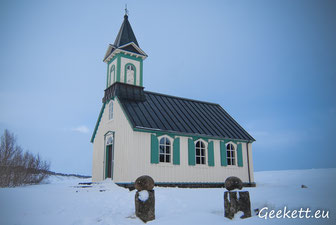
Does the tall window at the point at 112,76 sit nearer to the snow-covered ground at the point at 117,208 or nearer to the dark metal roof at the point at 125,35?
the dark metal roof at the point at 125,35

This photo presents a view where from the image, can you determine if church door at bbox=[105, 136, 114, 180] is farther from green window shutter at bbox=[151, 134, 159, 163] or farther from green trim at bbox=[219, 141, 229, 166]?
green trim at bbox=[219, 141, 229, 166]

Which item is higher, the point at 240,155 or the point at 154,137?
the point at 154,137

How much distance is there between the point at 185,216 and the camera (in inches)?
276

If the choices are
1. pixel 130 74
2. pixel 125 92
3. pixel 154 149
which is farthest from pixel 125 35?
pixel 154 149

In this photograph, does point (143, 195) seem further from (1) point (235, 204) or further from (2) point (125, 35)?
(2) point (125, 35)

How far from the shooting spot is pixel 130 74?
1684 centimetres

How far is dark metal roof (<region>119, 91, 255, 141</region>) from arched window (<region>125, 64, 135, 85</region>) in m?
1.42

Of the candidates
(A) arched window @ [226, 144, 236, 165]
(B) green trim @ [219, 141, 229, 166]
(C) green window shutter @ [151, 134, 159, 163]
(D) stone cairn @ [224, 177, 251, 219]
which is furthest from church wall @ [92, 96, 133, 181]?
(D) stone cairn @ [224, 177, 251, 219]

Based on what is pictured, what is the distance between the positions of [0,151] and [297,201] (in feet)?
49.3

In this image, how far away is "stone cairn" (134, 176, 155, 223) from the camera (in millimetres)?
7105

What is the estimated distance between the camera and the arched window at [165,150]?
1481cm

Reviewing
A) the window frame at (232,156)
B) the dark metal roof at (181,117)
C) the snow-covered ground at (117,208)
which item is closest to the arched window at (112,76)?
the dark metal roof at (181,117)

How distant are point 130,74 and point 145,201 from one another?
10.9m

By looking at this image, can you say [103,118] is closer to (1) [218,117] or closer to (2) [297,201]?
(1) [218,117]
